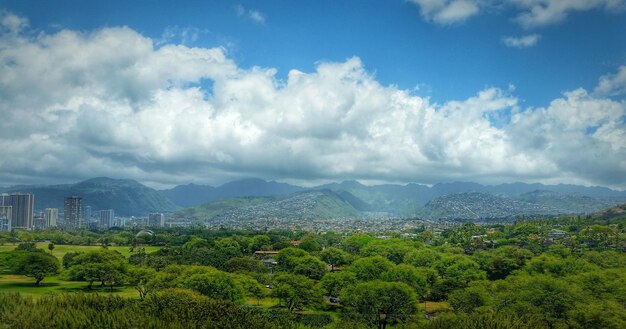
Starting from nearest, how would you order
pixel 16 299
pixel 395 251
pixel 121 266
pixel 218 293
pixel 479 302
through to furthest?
pixel 16 299 → pixel 479 302 → pixel 218 293 → pixel 121 266 → pixel 395 251

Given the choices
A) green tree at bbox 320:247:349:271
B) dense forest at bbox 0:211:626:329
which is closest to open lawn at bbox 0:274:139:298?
dense forest at bbox 0:211:626:329

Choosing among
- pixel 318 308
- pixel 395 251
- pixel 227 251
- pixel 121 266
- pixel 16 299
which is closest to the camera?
pixel 16 299

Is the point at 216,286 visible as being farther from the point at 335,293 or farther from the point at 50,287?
the point at 50,287

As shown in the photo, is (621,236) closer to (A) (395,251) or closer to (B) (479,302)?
(A) (395,251)

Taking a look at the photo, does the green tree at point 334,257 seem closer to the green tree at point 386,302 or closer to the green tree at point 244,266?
the green tree at point 244,266

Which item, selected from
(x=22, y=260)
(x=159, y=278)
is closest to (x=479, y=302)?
(x=159, y=278)

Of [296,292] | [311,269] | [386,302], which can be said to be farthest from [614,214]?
[296,292]

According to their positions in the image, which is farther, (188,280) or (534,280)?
(188,280)
